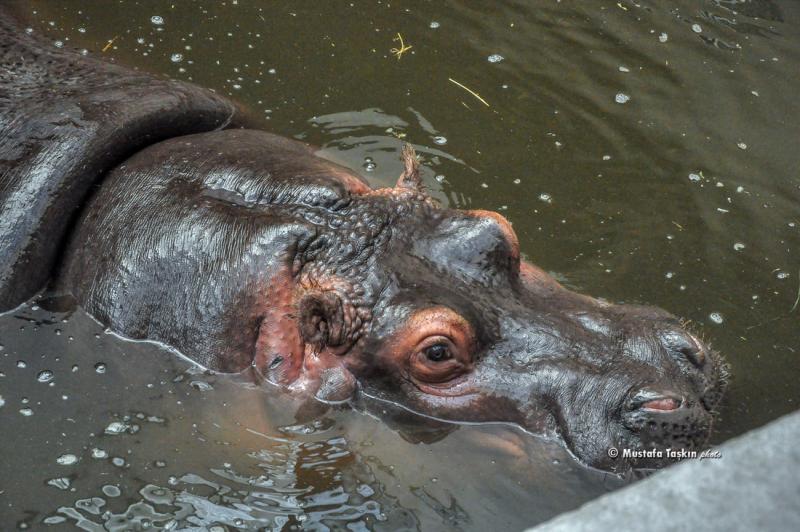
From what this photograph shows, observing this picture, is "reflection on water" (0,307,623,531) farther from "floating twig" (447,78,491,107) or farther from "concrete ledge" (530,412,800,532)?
"floating twig" (447,78,491,107)

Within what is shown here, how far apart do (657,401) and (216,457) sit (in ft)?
6.72

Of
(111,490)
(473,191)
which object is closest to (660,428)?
(111,490)

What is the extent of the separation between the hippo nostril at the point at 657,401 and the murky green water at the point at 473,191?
46 cm

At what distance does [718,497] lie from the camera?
183 cm

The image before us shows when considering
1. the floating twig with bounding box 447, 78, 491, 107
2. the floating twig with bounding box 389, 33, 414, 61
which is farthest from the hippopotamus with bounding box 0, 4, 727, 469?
the floating twig with bounding box 389, 33, 414, 61

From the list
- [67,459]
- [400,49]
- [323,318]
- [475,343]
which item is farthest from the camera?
[400,49]

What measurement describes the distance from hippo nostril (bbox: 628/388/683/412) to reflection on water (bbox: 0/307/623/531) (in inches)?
17.4

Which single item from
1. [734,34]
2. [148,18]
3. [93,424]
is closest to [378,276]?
[93,424]

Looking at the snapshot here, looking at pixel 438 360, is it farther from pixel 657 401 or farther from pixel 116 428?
pixel 116 428

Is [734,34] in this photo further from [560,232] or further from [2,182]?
[2,182]

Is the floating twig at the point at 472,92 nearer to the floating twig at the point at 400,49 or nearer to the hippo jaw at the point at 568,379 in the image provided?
the floating twig at the point at 400,49

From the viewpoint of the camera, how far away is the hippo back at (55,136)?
459cm

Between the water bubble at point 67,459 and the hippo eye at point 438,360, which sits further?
the water bubble at point 67,459

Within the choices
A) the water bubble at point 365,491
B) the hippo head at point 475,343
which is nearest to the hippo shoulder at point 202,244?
the hippo head at point 475,343
